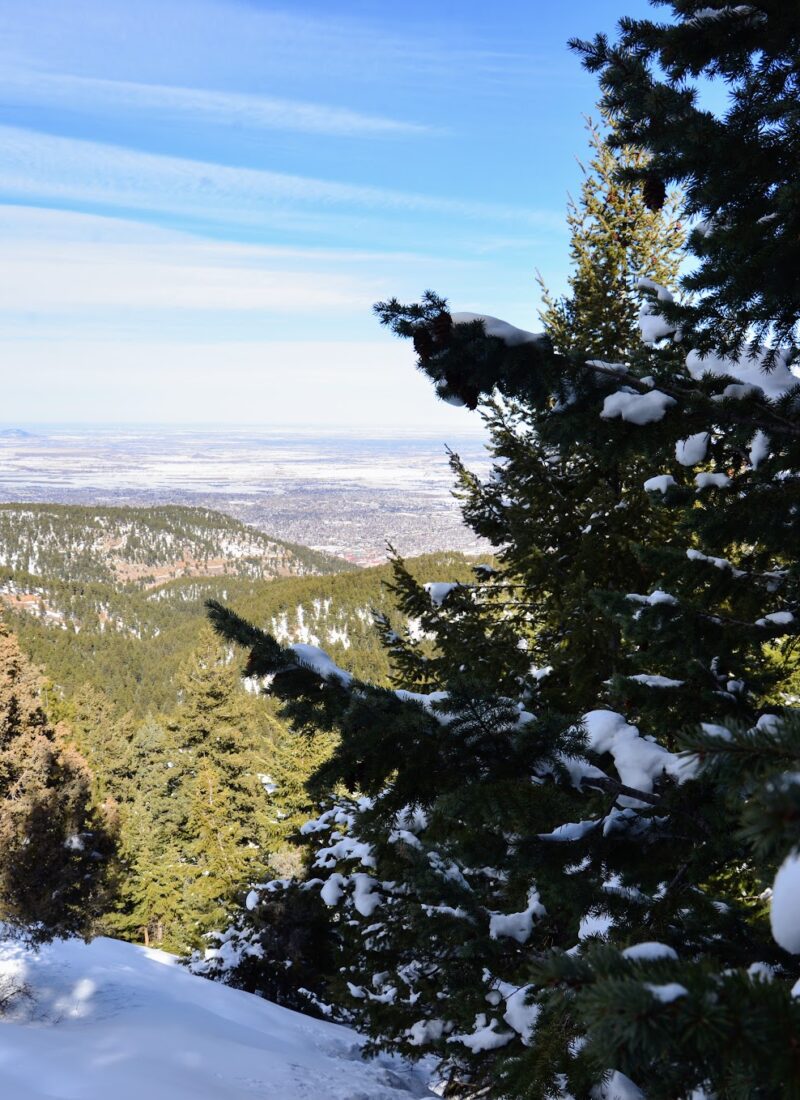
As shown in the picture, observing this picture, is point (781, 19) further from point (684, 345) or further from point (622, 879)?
point (622, 879)

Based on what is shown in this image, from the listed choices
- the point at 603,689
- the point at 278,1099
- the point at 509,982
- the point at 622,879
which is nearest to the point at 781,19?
the point at 622,879

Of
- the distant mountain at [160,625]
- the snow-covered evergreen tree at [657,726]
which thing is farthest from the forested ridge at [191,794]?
the distant mountain at [160,625]

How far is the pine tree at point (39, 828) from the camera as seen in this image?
46.7 ft

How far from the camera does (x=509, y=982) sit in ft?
14.4

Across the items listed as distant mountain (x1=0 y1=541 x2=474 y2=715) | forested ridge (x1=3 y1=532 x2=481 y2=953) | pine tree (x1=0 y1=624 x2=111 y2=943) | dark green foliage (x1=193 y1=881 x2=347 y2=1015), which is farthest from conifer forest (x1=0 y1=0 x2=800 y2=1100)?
distant mountain (x1=0 y1=541 x2=474 y2=715)

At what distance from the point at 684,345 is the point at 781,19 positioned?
4.33 feet

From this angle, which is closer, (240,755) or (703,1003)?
(703,1003)

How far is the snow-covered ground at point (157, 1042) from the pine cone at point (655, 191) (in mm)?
9195

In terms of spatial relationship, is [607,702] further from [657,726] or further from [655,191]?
[655,191]

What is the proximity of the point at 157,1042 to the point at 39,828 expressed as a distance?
5.61 m

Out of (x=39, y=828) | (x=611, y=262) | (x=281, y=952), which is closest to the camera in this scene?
(x=611, y=262)

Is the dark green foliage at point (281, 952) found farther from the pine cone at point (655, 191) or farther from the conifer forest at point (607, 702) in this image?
the pine cone at point (655, 191)

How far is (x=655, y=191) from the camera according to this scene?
128 inches

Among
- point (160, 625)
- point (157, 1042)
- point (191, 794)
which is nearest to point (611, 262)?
point (157, 1042)
